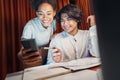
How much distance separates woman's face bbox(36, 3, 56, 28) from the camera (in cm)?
176

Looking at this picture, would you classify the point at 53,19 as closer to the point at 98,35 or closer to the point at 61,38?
the point at 61,38

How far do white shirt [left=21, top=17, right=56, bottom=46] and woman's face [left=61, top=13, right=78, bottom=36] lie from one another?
10cm

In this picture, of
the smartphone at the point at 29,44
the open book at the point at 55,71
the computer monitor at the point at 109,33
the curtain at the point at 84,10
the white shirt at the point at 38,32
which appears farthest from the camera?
the curtain at the point at 84,10

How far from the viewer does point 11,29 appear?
169cm

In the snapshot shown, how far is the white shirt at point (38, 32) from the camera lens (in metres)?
1.73

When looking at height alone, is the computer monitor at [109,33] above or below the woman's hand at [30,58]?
above

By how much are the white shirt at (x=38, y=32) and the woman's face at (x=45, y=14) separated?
0.03m

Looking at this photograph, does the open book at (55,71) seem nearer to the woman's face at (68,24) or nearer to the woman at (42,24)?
the woman at (42,24)

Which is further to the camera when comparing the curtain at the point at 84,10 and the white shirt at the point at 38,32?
the curtain at the point at 84,10

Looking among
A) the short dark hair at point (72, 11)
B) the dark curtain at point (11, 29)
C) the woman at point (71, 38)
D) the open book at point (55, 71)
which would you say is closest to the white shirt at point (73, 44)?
the woman at point (71, 38)

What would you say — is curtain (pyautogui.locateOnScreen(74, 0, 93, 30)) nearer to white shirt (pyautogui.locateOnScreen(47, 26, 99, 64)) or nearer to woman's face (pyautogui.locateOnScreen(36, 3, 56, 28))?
white shirt (pyautogui.locateOnScreen(47, 26, 99, 64))

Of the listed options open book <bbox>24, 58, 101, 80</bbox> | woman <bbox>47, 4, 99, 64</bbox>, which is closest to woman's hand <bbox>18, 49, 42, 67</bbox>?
woman <bbox>47, 4, 99, 64</bbox>

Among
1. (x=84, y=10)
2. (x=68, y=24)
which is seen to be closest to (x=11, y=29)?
(x=68, y=24)

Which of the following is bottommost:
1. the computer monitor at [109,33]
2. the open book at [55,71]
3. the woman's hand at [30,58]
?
the woman's hand at [30,58]
